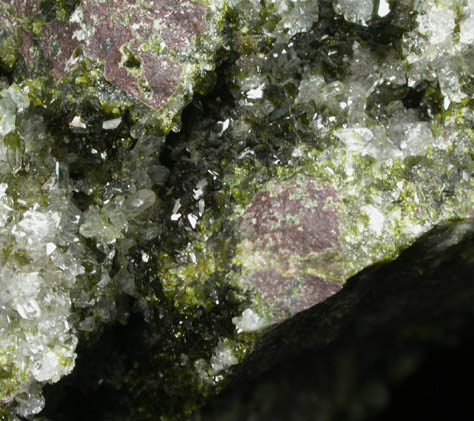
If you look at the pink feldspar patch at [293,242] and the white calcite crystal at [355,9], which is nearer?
the pink feldspar patch at [293,242]

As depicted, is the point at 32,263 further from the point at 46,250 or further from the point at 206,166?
the point at 206,166

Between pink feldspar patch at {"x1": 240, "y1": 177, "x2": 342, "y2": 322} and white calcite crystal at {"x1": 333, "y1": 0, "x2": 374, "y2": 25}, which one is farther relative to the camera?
white calcite crystal at {"x1": 333, "y1": 0, "x2": 374, "y2": 25}

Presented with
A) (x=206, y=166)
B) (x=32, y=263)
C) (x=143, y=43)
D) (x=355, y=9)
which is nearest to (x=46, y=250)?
(x=32, y=263)

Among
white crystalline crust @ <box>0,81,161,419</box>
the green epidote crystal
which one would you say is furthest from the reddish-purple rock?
white crystalline crust @ <box>0,81,161,419</box>

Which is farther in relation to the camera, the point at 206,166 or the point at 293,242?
the point at 206,166

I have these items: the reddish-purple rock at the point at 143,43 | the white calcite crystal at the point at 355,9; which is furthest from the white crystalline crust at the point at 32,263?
the white calcite crystal at the point at 355,9

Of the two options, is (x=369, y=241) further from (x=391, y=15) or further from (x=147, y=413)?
(x=147, y=413)

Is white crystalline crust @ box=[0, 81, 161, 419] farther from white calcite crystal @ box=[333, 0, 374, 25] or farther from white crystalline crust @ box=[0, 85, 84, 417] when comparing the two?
white calcite crystal @ box=[333, 0, 374, 25]

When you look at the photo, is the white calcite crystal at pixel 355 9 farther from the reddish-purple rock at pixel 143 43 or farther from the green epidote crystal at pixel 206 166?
the reddish-purple rock at pixel 143 43
